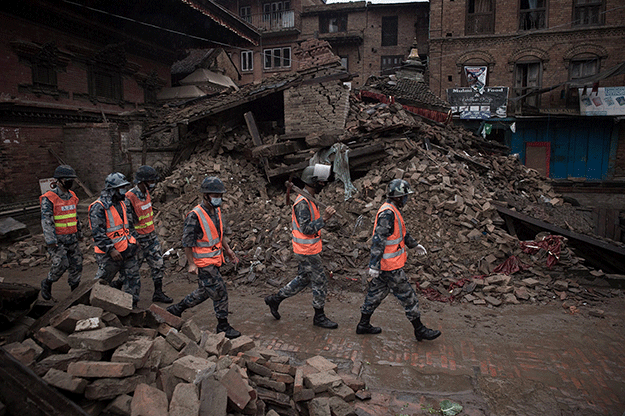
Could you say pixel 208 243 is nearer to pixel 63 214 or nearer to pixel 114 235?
pixel 114 235

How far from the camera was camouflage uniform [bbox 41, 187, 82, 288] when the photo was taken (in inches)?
230

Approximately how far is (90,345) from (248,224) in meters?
5.90

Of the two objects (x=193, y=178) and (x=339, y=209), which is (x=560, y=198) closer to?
(x=339, y=209)

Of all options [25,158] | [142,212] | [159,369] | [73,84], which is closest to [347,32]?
[73,84]

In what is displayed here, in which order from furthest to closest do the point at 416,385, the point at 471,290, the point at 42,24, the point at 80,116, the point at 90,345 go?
the point at 80,116 → the point at 42,24 → the point at 471,290 → the point at 416,385 → the point at 90,345

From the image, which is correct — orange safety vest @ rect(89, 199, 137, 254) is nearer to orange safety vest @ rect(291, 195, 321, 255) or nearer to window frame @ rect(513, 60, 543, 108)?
orange safety vest @ rect(291, 195, 321, 255)

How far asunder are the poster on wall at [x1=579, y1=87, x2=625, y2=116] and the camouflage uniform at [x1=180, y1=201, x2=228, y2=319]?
2309cm

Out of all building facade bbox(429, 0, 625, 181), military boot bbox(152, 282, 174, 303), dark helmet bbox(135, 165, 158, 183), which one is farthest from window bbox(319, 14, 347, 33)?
military boot bbox(152, 282, 174, 303)

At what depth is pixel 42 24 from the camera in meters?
12.6

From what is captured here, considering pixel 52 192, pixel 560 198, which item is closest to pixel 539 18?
pixel 560 198

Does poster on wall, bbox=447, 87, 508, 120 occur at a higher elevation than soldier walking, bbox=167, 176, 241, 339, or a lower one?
higher

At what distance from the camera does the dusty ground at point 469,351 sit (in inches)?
143

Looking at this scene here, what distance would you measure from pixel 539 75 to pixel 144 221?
23604mm

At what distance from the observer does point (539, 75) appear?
22.1 meters
